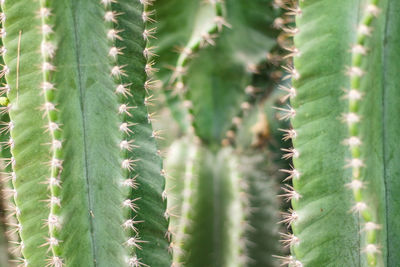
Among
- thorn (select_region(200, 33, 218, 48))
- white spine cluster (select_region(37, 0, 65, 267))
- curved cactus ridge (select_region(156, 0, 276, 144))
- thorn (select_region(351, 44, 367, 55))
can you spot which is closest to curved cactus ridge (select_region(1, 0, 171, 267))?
white spine cluster (select_region(37, 0, 65, 267))

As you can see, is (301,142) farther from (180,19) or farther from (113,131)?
(180,19)

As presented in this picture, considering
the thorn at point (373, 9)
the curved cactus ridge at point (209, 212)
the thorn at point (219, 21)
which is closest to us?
the thorn at point (373, 9)

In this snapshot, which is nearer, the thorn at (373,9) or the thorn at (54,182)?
the thorn at (373,9)

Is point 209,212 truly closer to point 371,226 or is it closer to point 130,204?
point 130,204

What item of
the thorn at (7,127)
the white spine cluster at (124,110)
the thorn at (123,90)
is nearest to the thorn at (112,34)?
the white spine cluster at (124,110)

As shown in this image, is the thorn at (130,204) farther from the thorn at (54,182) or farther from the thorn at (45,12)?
the thorn at (45,12)

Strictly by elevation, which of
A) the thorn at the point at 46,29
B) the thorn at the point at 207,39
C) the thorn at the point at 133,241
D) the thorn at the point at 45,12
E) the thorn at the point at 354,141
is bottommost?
the thorn at the point at 133,241

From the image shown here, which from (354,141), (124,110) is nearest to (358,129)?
(354,141)
